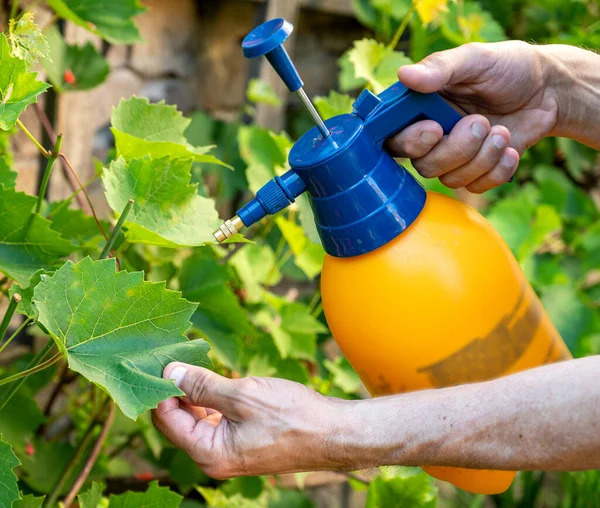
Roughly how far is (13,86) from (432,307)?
1.41ft

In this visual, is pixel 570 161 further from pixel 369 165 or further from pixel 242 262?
pixel 369 165

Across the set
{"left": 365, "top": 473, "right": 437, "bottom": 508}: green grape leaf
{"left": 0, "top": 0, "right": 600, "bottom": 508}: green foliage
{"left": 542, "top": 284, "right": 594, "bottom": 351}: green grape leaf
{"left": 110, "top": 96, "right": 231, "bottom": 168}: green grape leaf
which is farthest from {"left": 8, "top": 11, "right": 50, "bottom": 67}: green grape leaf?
{"left": 542, "top": 284, "right": 594, "bottom": 351}: green grape leaf

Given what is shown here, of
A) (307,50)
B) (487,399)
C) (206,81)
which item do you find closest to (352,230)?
(487,399)

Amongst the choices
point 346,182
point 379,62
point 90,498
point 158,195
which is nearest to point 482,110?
point 379,62

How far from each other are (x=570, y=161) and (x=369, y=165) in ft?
5.14

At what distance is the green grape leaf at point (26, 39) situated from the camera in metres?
0.67

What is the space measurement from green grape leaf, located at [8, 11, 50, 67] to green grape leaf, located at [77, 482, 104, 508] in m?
0.47

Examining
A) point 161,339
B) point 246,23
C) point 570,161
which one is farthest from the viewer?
point 570,161

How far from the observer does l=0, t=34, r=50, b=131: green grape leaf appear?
629mm

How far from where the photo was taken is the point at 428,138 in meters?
0.82

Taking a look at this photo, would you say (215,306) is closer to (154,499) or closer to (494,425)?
(154,499)

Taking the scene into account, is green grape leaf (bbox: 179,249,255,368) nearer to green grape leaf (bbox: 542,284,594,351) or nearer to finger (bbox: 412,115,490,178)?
finger (bbox: 412,115,490,178)

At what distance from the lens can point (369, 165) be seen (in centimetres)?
71

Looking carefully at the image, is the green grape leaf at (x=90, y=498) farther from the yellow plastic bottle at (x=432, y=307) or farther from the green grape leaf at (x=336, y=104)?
the green grape leaf at (x=336, y=104)
